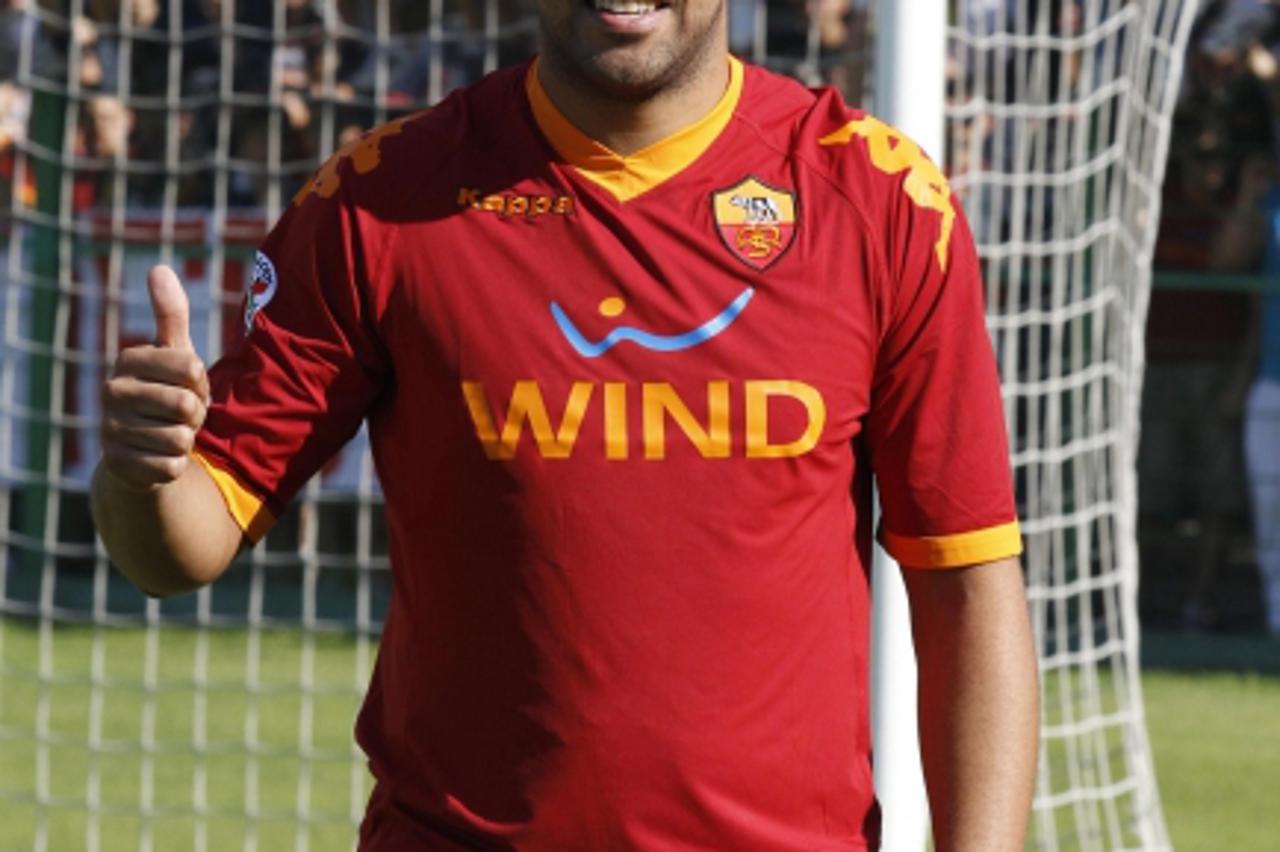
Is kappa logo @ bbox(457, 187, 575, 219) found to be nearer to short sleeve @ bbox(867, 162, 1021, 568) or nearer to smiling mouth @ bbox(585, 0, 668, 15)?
smiling mouth @ bbox(585, 0, 668, 15)

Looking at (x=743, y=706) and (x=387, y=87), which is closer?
(x=743, y=706)

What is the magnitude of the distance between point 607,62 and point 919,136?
1640 mm

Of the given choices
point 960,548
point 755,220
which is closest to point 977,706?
point 960,548

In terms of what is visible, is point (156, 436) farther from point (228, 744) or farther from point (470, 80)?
point (470, 80)

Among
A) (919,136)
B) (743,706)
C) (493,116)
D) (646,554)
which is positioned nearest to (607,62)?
(493,116)

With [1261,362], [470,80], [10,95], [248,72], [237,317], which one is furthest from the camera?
[10,95]

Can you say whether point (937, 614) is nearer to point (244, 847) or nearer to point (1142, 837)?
point (1142, 837)

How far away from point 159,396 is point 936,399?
2.58ft

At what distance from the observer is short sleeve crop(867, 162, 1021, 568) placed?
2490 millimetres

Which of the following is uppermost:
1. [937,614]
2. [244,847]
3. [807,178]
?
[807,178]

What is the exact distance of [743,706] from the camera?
244cm

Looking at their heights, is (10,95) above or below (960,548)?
above

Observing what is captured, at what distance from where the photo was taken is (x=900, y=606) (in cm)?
396

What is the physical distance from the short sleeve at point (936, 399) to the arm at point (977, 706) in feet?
0.12
